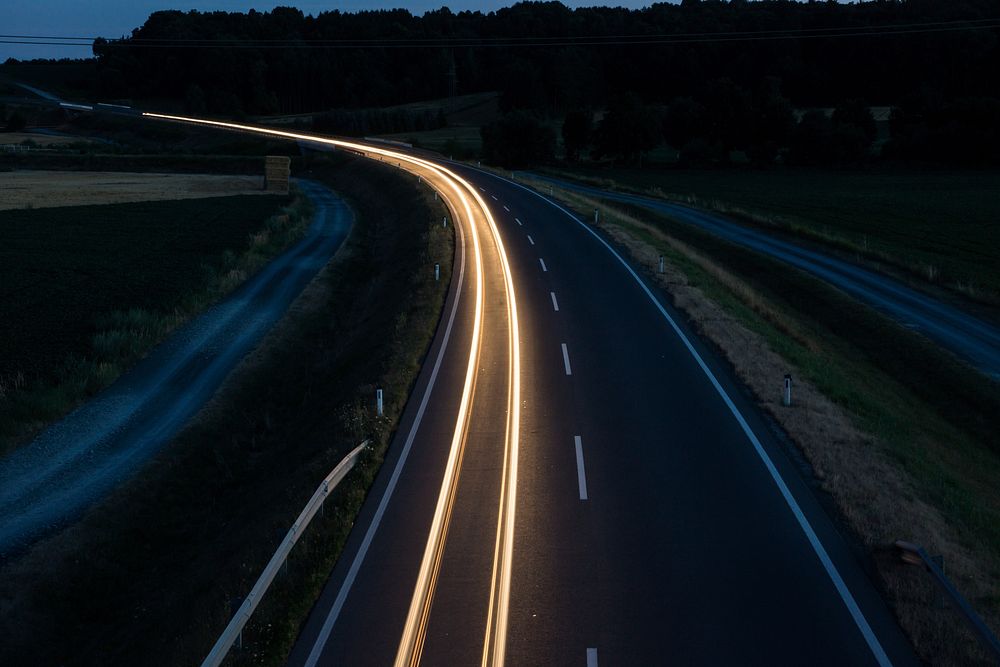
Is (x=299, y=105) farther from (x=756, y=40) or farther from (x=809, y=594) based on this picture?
(x=809, y=594)

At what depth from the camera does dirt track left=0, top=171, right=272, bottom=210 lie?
Answer: 200 ft

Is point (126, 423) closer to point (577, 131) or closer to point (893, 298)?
point (893, 298)

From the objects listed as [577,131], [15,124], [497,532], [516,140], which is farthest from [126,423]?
[15,124]

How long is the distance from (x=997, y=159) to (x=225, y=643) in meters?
110

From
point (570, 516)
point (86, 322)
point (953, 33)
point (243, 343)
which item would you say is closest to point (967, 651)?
point (570, 516)

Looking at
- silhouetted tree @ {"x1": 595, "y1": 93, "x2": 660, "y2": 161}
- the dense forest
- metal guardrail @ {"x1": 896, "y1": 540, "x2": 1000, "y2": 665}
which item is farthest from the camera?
the dense forest

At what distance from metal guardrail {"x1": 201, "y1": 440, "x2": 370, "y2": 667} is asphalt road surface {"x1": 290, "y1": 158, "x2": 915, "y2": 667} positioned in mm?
628

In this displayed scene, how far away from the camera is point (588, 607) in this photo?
966cm

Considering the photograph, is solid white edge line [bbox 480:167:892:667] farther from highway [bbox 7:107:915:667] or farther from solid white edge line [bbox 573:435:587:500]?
solid white edge line [bbox 573:435:587:500]

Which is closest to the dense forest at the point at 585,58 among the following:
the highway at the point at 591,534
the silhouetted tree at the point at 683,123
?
the silhouetted tree at the point at 683,123

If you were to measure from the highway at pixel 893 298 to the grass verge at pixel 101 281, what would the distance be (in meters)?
25.6

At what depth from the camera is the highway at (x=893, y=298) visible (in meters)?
27.3

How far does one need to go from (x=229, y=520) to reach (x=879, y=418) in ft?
45.9

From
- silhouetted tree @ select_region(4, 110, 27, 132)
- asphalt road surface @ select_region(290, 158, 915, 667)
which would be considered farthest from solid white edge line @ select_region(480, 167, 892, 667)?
silhouetted tree @ select_region(4, 110, 27, 132)
